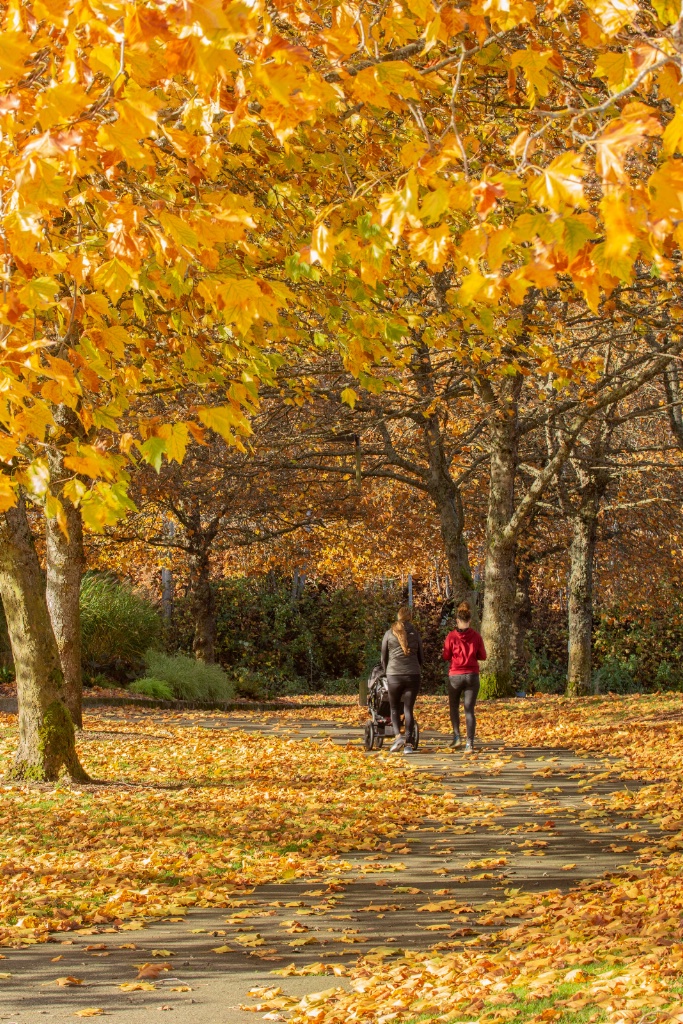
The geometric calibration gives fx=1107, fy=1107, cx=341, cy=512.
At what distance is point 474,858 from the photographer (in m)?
8.06

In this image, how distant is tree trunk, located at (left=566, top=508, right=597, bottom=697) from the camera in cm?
2053

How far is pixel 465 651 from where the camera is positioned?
42.6 feet

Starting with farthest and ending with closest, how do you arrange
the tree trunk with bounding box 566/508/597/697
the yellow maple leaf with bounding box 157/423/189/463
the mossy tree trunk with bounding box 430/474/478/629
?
the tree trunk with bounding box 566/508/597/697
the mossy tree trunk with bounding box 430/474/478/629
the yellow maple leaf with bounding box 157/423/189/463

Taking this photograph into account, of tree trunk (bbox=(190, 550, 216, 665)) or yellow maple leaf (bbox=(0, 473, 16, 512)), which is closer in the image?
yellow maple leaf (bbox=(0, 473, 16, 512))

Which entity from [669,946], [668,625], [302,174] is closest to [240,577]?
[668,625]

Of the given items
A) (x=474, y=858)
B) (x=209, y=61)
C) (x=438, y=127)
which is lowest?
(x=474, y=858)

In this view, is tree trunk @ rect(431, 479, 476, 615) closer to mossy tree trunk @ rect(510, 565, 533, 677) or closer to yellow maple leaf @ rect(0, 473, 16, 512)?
mossy tree trunk @ rect(510, 565, 533, 677)

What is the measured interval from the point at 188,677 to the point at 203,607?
1.79 m

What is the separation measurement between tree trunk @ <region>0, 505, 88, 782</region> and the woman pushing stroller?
3.96 m

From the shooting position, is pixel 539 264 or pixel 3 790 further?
pixel 3 790

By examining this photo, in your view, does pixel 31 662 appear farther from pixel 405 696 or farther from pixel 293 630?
pixel 293 630

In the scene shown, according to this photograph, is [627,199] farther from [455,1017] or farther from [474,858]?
[474,858]

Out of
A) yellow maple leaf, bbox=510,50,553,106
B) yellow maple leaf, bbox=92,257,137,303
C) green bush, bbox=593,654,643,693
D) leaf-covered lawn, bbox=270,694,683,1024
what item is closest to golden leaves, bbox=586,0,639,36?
yellow maple leaf, bbox=510,50,553,106

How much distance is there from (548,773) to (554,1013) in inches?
303
